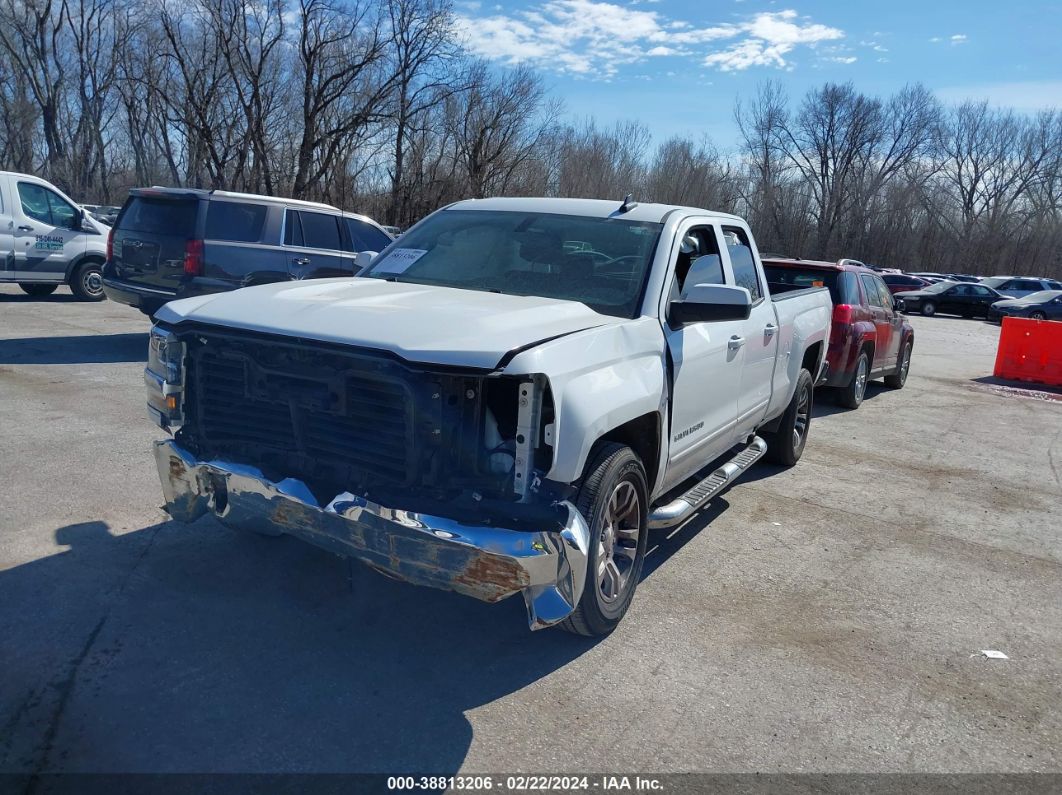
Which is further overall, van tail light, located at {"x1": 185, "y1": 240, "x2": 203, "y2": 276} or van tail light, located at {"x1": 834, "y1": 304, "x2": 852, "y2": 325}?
van tail light, located at {"x1": 834, "y1": 304, "x2": 852, "y2": 325}

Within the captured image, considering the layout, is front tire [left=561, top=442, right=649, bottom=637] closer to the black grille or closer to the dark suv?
the black grille

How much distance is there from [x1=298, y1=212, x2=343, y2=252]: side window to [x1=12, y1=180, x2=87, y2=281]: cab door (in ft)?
16.9

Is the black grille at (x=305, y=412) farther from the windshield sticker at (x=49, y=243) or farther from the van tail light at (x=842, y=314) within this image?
the windshield sticker at (x=49, y=243)

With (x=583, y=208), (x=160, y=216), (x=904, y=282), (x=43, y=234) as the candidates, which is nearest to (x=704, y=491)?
(x=583, y=208)

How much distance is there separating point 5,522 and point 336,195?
28841 millimetres

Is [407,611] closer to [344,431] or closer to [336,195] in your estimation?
[344,431]

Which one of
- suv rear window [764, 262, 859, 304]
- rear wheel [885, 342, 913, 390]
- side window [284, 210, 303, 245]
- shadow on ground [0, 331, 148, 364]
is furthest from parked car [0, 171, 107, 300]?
rear wheel [885, 342, 913, 390]

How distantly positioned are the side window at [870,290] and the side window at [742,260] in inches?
229

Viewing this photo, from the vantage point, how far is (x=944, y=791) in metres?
3.10

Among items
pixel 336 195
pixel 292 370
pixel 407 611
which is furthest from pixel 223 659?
pixel 336 195

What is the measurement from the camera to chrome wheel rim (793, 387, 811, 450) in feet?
24.7

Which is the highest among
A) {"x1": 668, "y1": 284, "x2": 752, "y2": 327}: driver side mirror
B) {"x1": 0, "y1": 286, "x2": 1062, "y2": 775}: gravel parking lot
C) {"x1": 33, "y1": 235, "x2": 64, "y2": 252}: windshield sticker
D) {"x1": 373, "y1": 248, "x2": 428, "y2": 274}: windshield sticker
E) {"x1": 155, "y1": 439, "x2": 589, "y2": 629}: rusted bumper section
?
{"x1": 373, "y1": 248, "x2": 428, "y2": 274}: windshield sticker

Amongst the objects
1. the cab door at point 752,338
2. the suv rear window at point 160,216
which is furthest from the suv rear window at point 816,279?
the suv rear window at point 160,216

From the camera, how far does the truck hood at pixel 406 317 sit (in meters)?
3.29
